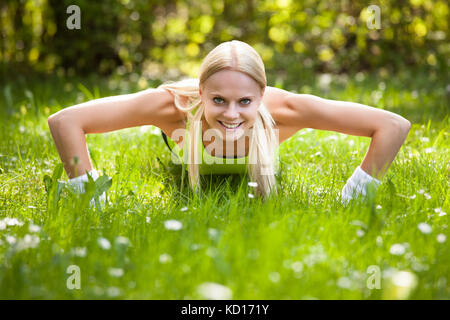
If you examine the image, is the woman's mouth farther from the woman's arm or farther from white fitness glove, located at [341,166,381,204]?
white fitness glove, located at [341,166,381,204]

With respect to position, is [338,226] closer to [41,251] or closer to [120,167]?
[41,251]

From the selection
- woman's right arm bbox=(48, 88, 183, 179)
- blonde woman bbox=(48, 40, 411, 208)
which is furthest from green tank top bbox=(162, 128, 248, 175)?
woman's right arm bbox=(48, 88, 183, 179)

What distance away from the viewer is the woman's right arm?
105 inches

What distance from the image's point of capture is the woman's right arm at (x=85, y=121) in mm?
2676

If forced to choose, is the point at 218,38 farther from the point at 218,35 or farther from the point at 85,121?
the point at 85,121

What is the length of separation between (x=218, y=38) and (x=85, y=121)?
4.50m

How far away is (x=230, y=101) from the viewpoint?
2.55m

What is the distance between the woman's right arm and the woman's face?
0.38 m

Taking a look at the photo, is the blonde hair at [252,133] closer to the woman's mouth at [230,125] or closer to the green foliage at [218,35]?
the woman's mouth at [230,125]

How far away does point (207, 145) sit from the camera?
2.94 meters

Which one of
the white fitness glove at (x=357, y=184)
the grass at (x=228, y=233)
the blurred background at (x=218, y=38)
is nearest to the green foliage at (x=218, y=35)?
the blurred background at (x=218, y=38)

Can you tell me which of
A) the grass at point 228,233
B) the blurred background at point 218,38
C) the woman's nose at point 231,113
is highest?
the blurred background at point 218,38

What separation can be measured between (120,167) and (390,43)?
4684 millimetres

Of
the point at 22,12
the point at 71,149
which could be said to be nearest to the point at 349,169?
the point at 71,149
